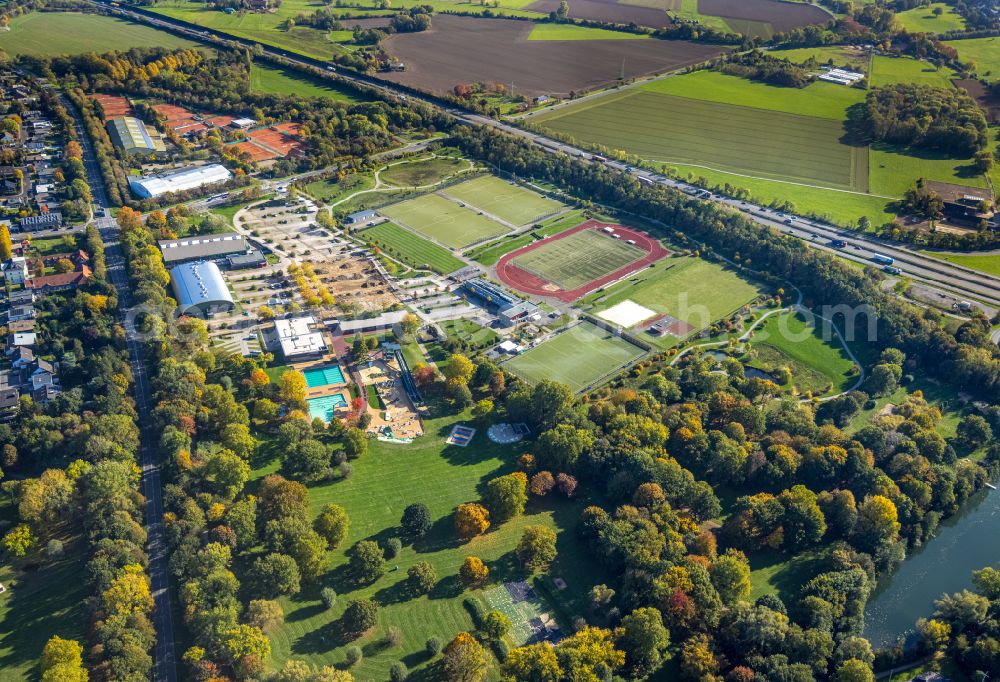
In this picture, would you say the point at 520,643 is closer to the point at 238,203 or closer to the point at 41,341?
the point at 41,341

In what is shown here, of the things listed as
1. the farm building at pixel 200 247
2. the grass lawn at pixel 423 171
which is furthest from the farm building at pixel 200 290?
the grass lawn at pixel 423 171

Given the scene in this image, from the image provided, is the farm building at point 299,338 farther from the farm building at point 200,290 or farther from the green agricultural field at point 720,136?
the green agricultural field at point 720,136

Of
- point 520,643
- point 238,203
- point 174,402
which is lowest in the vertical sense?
point 520,643

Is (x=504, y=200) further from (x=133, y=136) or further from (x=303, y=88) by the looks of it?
(x=133, y=136)

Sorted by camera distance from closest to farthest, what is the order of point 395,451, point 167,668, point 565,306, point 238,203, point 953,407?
1. point 167,668
2. point 395,451
3. point 953,407
4. point 565,306
5. point 238,203

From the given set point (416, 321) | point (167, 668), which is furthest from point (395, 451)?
point (167, 668)

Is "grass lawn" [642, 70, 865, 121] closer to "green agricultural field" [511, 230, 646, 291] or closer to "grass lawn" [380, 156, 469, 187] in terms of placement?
"grass lawn" [380, 156, 469, 187]
